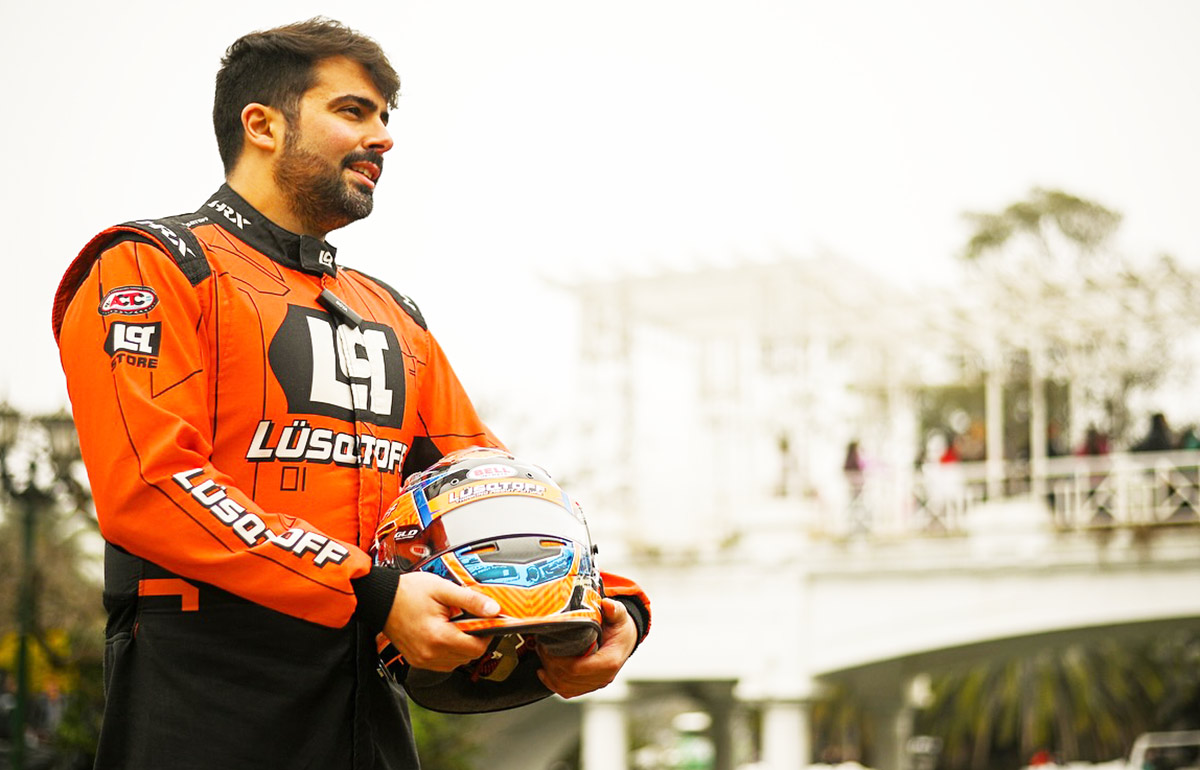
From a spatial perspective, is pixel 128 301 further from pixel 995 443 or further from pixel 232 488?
pixel 995 443

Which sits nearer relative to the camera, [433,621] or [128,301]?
[433,621]

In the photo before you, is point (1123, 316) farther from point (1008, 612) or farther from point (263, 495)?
point (263, 495)

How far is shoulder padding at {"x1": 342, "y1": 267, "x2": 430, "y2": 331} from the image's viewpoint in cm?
305

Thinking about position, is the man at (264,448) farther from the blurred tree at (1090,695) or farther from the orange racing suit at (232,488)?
the blurred tree at (1090,695)

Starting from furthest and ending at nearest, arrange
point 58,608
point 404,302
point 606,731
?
point 58,608
point 606,731
point 404,302

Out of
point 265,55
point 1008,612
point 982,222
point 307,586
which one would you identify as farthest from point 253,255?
point 982,222

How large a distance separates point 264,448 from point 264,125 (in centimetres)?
57

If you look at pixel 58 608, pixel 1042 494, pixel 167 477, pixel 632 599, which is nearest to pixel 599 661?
pixel 632 599

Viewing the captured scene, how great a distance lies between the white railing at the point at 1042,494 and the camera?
17922 mm

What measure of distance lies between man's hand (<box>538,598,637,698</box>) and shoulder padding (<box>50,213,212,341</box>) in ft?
2.70

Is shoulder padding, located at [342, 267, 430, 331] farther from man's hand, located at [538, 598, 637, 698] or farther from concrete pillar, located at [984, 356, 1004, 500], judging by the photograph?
concrete pillar, located at [984, 356, 1004, 500]

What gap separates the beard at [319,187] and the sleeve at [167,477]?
1.23 ft

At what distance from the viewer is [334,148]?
269 centimetres

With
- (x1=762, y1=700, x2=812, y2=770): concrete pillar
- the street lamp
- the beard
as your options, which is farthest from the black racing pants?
(x1=762, y1=700, x2=812, y2=770): concrete pillar
